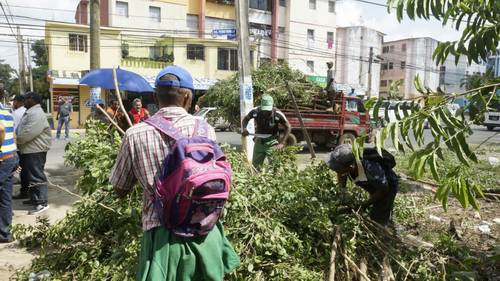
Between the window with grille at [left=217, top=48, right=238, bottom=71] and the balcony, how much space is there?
13.4ft

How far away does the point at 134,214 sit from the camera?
3.73 m

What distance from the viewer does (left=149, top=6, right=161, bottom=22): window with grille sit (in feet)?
106

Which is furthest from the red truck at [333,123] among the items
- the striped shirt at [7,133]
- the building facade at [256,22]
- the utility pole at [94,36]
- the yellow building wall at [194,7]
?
the yellow building wall at [194,7]

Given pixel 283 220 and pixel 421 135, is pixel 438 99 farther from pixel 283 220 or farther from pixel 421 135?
pixel 283 220

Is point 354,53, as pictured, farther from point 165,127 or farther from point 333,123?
point 165,127

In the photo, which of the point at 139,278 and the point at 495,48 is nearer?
the point at 139,278

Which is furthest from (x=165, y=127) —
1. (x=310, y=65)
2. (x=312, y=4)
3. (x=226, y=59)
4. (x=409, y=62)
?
(x=409, y=62)

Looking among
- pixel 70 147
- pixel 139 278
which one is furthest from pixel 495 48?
pixel 70 147

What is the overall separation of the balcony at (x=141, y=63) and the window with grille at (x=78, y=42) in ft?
8.55

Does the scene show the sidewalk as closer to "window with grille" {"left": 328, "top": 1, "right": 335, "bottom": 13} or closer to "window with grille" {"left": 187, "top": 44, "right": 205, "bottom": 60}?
"window with grille" {"left": 187, "top": 44, "right": 205, "bottom": 60}

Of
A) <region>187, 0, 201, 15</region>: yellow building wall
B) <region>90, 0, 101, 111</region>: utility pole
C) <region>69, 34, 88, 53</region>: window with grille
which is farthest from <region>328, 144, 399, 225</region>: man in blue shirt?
<region>187, 0, 201, 15</region>: yellow building wall

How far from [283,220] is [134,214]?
1338 millimetres

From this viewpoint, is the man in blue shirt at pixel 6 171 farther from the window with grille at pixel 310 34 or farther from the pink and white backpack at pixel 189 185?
the window with grille at pixel 310 34

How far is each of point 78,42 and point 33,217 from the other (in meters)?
24.1
